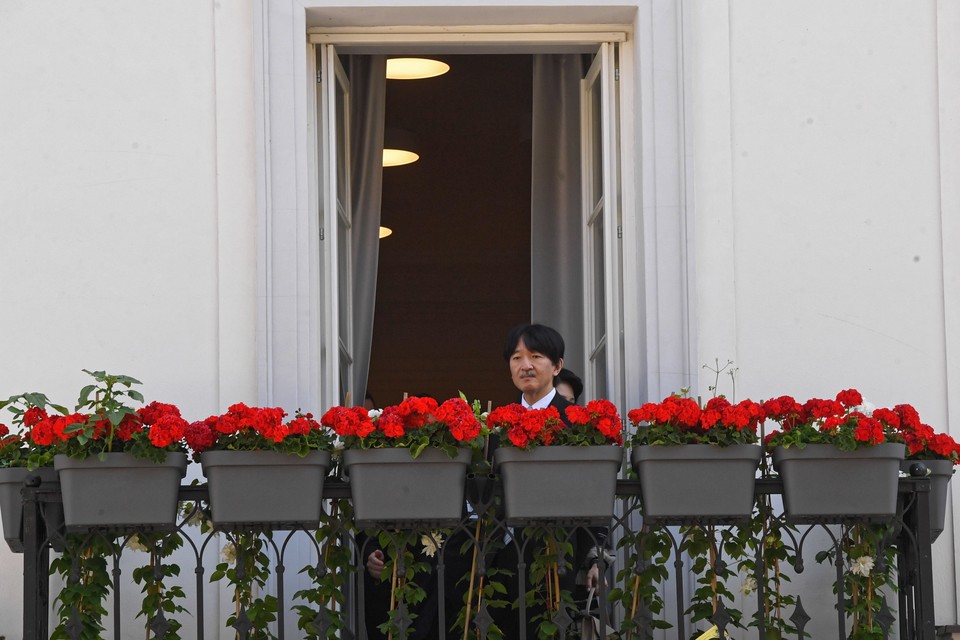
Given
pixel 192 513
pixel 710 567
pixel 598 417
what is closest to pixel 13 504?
pixel 192 513

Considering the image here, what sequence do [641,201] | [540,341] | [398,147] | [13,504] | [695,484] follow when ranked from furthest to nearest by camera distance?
[398,147]
[540,341]
[641,201]
[13,504]
[695,484]

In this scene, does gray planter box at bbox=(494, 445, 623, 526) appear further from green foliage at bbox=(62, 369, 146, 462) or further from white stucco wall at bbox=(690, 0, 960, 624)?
green foliage at bbox=(62, 369, 146, 462)

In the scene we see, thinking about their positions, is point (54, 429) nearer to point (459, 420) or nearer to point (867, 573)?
point (459, 420)

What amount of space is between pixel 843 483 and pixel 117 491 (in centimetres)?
221

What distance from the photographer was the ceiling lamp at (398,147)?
992cm

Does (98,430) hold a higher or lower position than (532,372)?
lower

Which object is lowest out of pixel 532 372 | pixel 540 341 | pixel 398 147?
pixel 532 372

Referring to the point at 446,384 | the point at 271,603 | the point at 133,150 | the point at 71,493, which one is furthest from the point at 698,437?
the point at 446,384

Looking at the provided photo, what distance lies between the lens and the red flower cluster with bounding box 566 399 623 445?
4695 mm

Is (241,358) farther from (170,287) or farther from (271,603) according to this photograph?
(271,603)

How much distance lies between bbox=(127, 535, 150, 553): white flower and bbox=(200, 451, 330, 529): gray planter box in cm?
30

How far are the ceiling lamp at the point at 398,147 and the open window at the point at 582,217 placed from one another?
341 cm

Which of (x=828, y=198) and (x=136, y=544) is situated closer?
(x=136, y=544)

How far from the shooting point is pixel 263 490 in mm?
4727
